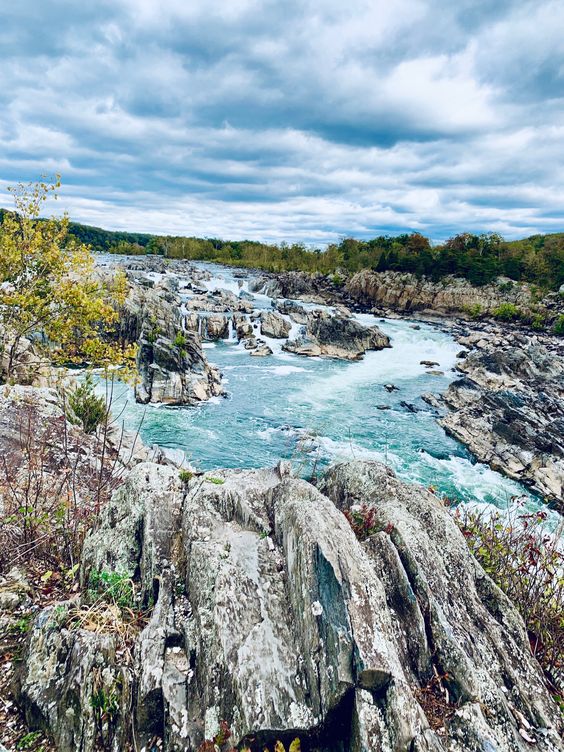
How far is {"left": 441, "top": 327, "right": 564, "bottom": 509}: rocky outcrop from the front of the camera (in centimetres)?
1796

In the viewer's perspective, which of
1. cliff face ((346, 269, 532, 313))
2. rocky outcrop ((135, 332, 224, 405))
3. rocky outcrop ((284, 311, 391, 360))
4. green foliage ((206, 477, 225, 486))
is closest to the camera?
green foliage ((206, 477, 225, 486))

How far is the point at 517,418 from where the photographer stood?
2056 cm

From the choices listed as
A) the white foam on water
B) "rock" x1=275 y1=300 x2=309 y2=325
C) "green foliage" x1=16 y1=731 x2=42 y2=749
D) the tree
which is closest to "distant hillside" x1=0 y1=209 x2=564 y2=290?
the white foam on water

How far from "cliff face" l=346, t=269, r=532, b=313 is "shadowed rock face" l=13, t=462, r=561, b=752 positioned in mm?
61636

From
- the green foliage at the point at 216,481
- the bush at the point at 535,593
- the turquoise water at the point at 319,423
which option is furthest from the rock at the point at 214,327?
the bush at the point at 535,593

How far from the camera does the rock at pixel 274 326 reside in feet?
142

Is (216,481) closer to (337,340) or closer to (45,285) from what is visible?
(45,285)

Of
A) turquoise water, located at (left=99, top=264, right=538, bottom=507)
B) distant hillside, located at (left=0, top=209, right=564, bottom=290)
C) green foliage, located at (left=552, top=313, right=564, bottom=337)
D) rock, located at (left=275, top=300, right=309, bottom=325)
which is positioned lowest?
turquoise water, located at (left=99, top=264, right=538, bottom=507)

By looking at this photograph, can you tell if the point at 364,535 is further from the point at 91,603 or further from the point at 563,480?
the point at 563,480

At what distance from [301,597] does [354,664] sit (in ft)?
2.75

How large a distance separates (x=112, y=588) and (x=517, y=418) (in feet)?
69.4

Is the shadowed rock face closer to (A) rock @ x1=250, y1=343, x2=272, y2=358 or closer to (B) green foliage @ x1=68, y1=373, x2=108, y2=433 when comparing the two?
(B) green foliage @ x1=68, y1=373, x2=108, y2=433

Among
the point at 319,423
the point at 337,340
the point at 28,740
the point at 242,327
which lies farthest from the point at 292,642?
the point at 242,327

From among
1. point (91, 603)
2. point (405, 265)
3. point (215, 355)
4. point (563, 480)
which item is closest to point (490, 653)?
point (91, 603)
